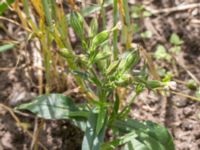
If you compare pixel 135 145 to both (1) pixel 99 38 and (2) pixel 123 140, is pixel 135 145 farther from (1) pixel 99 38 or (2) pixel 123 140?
(1) pixel 99 38

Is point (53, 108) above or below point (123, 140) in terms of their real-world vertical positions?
above

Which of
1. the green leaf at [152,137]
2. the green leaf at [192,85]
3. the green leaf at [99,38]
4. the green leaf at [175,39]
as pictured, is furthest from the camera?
the green leaf at [175,39]

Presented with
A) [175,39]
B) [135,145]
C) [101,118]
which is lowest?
[135,145]

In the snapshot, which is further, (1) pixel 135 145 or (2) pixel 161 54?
(2) pixel 161 54

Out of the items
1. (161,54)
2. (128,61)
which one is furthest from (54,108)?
(161,54)

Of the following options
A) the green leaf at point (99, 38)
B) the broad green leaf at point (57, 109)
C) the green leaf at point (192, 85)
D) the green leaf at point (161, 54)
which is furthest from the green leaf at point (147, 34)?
the green leaf at point (99, 38)

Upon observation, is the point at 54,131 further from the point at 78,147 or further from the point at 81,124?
the point at 81,124

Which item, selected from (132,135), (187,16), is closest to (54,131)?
(132,135)

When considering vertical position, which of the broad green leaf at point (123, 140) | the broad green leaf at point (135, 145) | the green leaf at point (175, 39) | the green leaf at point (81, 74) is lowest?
the broad green leaf at point (135, 145)

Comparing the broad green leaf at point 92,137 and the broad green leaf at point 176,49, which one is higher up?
the broad green leaf at point 176,49

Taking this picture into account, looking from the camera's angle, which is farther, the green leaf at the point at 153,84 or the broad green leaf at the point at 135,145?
the broad green leaf at the point at 135,145

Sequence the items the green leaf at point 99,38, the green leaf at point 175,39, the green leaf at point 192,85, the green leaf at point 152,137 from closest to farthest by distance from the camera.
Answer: the green leaf at point 99,38 → the green leaf at point 152,137 → the green leaf at point 192,85 → the green leaf at point 175,39

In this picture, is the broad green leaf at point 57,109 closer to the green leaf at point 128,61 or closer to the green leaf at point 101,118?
the green leaf at point 101,118

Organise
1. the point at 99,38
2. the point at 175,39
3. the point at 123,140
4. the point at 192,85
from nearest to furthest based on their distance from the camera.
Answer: the point at 99,38
the point at 123,140
the point at 192,85
the point at 175,39
